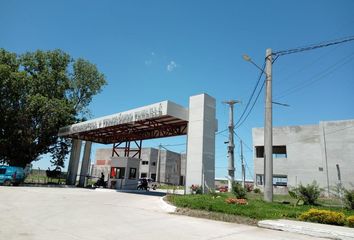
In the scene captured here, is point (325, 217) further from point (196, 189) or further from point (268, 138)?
point (196, 189)

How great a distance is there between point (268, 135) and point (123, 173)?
18549mm

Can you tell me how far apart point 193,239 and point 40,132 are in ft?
99.8

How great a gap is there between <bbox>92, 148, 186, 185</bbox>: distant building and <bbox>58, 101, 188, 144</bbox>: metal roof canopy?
934 inches

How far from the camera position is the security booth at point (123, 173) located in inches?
1179

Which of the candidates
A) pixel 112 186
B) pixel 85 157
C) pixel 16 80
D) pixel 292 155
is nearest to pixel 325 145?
pixel 292 155

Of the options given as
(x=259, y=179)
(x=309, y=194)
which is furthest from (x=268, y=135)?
(x=259, y=179)

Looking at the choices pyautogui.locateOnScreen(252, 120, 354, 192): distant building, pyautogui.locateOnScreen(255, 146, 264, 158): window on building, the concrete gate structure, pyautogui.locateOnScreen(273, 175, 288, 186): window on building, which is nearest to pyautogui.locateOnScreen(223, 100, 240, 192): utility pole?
pyautogui.locateOnScreen(252, 120, 354, 192): distant building

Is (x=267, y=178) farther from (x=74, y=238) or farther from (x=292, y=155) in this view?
(x=292, y=155)

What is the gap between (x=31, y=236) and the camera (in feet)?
22.1

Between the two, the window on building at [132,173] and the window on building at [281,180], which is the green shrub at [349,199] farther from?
the window on building at [281,180]

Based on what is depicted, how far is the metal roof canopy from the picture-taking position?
66.8ft

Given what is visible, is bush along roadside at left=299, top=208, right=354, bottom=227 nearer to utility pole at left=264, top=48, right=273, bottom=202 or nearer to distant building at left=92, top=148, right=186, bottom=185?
utility pole at left=264, top=48, right=273, bottom=202

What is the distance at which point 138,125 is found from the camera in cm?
2661

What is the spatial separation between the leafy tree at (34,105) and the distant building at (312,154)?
89.4 feet
